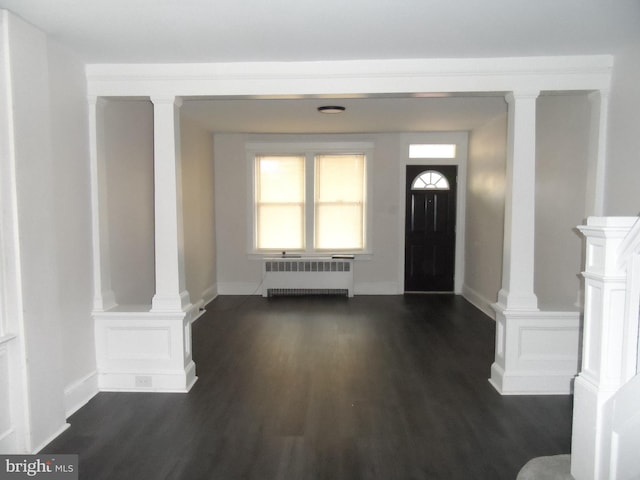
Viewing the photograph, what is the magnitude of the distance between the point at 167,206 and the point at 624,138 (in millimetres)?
3676

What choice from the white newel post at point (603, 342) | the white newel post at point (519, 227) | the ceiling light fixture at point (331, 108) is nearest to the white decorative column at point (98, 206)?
the ceiling light fixture at point (331, 108)

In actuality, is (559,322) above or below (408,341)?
above

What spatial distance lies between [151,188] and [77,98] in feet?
5.69

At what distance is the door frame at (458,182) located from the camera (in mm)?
7441

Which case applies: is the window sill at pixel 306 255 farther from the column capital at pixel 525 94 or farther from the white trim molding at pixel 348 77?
the column capital at pixel 525 94

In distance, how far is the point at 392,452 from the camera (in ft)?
9.23

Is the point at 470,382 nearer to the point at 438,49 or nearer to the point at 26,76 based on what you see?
the point at 438,49

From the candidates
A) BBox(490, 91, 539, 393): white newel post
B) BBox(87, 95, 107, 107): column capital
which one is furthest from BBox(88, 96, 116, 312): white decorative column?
BBox(490, 91, 539, 393): white newel post

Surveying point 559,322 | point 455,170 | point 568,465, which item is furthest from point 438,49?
point 455,170

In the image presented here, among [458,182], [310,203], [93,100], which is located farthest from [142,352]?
[458,182]

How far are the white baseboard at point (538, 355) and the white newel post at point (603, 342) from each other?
4.52 feet

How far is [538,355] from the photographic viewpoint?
12.1ft

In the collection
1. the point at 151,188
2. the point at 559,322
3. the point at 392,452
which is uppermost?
the point at 151,188

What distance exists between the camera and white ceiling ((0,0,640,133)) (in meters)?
2.61
